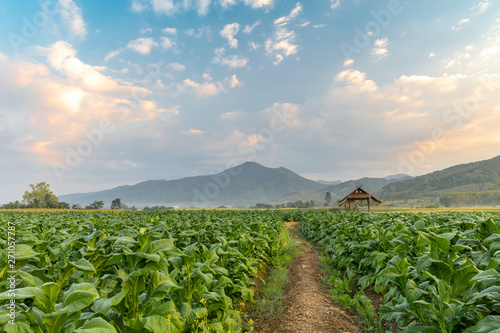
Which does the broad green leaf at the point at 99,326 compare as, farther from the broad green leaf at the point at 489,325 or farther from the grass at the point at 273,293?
the grass at the point at 273,293

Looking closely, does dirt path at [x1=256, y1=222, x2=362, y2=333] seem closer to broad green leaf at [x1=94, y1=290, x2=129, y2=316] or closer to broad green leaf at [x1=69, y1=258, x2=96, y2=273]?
broad green leaf at [x1=94, y1=290, x2=129, y2=316]

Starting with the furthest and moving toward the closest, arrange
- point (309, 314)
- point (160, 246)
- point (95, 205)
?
point (95, 205)
point (309, 314)
point (160, 246)

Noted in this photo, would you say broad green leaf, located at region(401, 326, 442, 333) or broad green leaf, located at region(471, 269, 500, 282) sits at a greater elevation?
broad green leaf, located at region(471, 269, 500, 282)

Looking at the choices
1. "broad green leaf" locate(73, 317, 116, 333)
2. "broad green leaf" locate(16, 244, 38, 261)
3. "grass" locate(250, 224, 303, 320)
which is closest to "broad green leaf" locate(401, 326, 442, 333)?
"broad green leaf" locate(73, 317, 116, 333)

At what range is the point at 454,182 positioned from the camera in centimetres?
14150

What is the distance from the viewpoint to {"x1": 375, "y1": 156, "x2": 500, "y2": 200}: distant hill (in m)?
131

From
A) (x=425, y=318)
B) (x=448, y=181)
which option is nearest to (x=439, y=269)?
(x=425, y=318)

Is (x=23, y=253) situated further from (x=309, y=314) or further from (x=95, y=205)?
(x=95, y=205)

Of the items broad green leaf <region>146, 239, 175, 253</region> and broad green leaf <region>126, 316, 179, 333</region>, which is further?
broad green leaf <region>146, 239, 175, 253</region>

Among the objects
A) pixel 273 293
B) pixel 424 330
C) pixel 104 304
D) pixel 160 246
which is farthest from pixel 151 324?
pixel 273 293

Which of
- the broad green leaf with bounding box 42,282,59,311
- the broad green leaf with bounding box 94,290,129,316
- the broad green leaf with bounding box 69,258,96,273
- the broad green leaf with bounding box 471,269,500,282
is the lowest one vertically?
the broad green leaf with bounding box 94,290,129,316

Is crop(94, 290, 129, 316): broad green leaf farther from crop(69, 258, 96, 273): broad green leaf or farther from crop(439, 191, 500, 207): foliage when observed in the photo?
crop(439, 191, 500, 207): foliage

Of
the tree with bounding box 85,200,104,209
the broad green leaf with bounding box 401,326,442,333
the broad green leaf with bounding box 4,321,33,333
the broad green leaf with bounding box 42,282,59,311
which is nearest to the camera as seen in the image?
the broad green leaf with bounding box 4,321,33,333

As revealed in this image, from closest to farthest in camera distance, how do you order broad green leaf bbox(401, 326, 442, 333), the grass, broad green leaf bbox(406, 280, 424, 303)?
broad green leaf bbox(401, 326, 442, 333), broad green leaf bbox(406, 280, 424, 303), the grass
